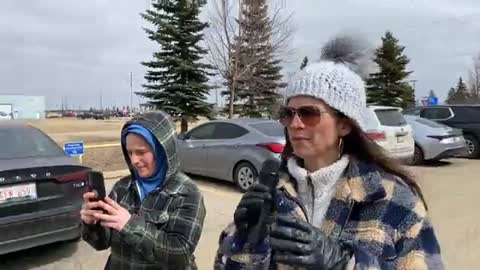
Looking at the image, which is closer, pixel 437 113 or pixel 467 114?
pixel 467 114

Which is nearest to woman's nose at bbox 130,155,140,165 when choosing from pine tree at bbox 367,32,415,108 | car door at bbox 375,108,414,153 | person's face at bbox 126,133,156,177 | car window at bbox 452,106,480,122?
person's face at bbox 126,133,156,177

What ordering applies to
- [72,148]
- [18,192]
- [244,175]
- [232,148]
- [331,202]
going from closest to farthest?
1. [331,202]
2. [18,192]
3. [72,148]
4. [244,175]
5. [232,148]

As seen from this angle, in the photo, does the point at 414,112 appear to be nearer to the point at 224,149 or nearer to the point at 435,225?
the point at 224,149

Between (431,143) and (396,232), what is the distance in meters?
12.5

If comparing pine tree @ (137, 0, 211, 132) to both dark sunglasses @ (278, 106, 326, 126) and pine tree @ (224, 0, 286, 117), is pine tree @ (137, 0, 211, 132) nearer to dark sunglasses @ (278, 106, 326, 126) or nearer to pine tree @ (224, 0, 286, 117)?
pine tree @ (224, 0, 286, 117)

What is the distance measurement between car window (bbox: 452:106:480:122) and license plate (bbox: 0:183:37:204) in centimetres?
1435

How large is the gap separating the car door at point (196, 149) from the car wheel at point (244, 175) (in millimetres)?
927

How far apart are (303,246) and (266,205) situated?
0.69 feet

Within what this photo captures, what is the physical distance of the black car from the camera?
4605 mm

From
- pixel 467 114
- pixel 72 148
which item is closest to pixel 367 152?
pixel 72 148

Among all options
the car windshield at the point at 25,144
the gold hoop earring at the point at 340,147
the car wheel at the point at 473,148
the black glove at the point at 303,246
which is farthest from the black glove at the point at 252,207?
the car wheel at the point at 473,148

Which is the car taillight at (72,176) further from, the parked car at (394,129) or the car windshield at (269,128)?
the parked car at (394,129)

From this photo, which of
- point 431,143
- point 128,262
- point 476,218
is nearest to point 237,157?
point 476,218

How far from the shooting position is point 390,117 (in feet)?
39.1
